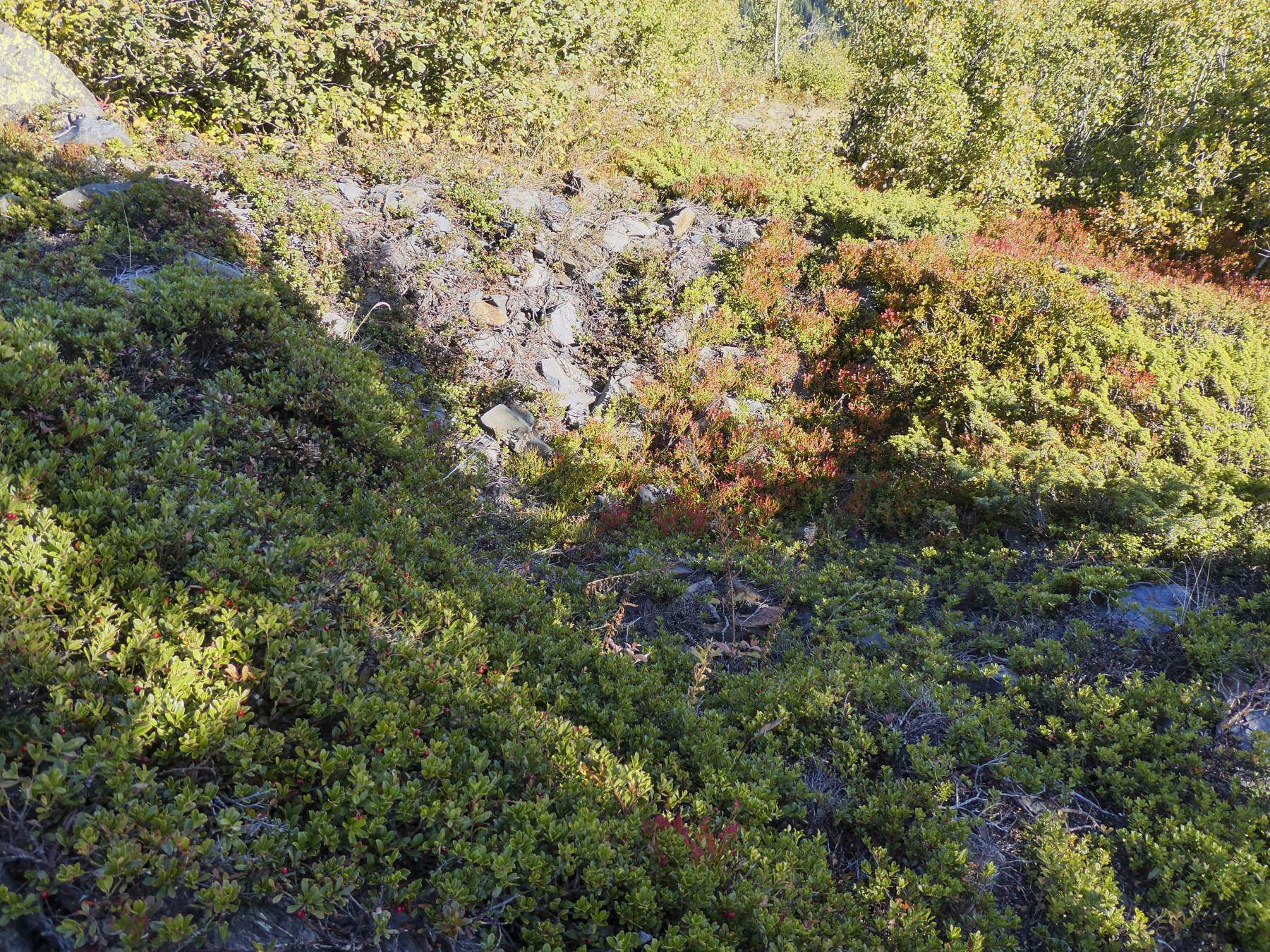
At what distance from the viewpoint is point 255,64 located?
844 cm

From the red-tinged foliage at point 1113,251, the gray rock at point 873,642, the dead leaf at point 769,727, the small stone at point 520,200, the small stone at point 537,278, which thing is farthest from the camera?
the red-tinged foliage at point 1113,251

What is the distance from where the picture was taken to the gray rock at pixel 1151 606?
186 inches

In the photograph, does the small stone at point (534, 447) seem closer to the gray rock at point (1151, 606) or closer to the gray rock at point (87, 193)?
the gray rock at point (87, 193)

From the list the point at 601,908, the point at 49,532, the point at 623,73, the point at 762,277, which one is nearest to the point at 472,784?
Result: the point at 601,908

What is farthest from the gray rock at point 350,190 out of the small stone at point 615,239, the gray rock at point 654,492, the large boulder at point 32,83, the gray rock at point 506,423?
the gray rock at point 654,492

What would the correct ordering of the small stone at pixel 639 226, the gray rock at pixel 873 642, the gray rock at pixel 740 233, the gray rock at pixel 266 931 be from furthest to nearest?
the gray rock at pixel 740 233 → the small stone at pixel 639 226 → the gray rock at pixel 873 642 → the gray rock at pixel 266 931

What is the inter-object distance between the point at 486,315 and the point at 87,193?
4214 mm

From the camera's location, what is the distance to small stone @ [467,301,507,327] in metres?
8.42

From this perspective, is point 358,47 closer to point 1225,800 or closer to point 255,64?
point 255,64

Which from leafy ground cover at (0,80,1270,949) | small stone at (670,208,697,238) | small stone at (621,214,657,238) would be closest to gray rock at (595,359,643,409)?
leafy ground cover at (0,80,1270,949)

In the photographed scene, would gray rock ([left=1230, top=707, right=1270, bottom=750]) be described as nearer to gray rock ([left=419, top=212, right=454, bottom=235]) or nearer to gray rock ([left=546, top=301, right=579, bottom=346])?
gray rock ([left=546, top=301, right=579, bottom=346])

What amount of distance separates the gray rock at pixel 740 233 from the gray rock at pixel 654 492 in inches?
198

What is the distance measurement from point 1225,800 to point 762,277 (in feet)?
26.1

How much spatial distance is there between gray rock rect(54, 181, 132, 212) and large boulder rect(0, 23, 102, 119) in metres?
2.21
